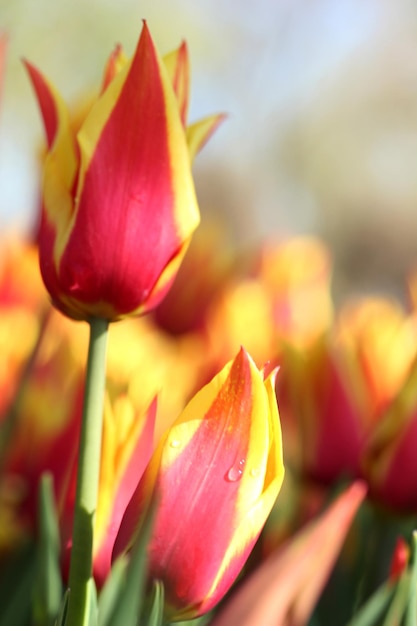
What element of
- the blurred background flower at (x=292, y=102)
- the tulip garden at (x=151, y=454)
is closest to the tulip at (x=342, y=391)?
the tulip garden at (x=151, y=454)

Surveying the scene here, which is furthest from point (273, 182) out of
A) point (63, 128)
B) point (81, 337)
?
point (63, 128)

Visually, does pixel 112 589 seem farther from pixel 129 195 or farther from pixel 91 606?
pixel 129 195

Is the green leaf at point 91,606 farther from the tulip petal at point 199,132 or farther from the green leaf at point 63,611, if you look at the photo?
the tulip petal at point 199,132

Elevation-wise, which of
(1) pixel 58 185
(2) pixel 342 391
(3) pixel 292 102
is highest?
(1) pixel 58 185

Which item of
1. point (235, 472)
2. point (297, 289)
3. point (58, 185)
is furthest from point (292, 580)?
point (297, 289)

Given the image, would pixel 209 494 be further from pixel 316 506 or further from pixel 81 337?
pixel 81 337

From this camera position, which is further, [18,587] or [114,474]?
[18,587]
